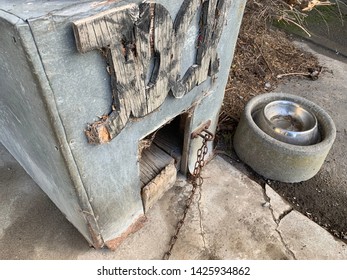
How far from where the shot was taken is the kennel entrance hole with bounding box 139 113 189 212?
3152 millimetres

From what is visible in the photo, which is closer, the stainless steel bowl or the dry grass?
the stainless steel bowl

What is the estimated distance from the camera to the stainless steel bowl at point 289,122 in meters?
3.61

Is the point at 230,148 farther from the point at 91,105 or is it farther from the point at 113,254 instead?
the point at 91,105

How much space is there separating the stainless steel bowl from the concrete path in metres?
0.71

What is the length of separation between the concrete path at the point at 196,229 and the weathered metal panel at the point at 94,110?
13.4 inches

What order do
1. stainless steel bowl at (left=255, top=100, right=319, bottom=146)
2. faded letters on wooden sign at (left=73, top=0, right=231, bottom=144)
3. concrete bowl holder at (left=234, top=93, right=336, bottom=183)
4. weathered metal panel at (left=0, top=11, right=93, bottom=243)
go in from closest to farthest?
1. weathered metal panel at (left=0, top=11, right=93, bottom=243)
2. faded letters on wooden sign at (left=73, top=0, right=231, bottom=144)
3. concrete bowl holder at (left=234, top=93, right=336, bottom=183)
4. stainless steel bowl at (left=255, top=100, right=319, bottom=146)

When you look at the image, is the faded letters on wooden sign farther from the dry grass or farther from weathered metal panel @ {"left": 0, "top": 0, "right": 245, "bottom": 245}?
the dry grass

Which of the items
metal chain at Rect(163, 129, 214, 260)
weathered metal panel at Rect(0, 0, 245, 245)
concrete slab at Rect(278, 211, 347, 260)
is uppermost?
weathered metal panel at Rect(0, 0, 245, 245)

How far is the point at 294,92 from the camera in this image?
523cm

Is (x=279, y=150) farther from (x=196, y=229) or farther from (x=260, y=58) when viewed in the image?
(x=260, y=58)

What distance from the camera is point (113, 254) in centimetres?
309

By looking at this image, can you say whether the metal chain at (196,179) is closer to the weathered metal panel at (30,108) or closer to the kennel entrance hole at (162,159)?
the kennel entrance hole at (162,159)

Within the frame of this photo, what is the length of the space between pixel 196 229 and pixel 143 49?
214 cm

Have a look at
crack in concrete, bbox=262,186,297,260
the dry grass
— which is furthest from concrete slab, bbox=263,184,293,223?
the dry grass
